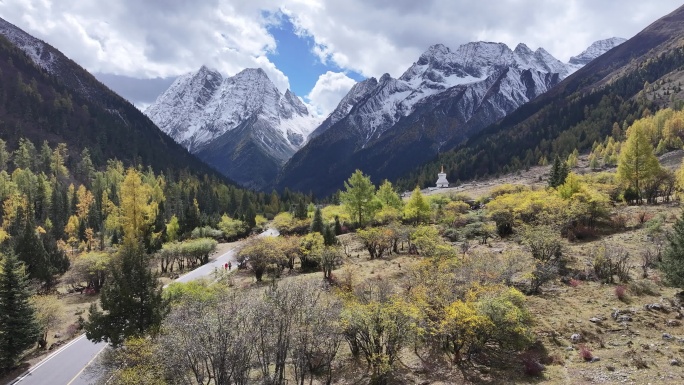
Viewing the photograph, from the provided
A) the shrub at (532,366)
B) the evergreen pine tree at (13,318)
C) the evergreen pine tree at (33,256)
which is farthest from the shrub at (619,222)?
the evergreen pine tree at (33,256)

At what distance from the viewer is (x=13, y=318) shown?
29.7 metres

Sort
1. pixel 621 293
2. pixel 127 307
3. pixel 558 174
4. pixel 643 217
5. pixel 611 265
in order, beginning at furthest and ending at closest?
pixel 558 174 < pixel 643 217 < pixel 611 265 < pixel 621 293 < pixel 127 307

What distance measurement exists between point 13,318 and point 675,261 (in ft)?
158

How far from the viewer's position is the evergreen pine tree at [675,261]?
25500 mm

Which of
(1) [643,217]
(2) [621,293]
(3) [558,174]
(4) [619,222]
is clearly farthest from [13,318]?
(3) [558,174]

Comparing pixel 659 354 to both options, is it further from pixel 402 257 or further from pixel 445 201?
pixel 445 201

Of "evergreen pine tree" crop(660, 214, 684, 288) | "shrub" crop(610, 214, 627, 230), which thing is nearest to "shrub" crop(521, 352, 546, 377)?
"evergreen pine tree" crop(660, 214, 684, 288)

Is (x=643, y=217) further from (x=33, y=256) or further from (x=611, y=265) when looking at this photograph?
(x=33, y=256)

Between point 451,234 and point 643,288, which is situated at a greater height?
point 451,234

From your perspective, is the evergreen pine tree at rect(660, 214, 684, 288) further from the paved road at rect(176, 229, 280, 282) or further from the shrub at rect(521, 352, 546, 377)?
the paved road at rect(176, 229, 280, 282)

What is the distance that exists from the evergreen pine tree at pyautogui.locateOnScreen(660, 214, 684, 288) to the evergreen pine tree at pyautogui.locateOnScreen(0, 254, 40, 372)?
1851 inches

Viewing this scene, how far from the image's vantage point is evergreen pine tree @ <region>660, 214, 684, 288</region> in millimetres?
25500

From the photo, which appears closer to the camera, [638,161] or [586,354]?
[586,354]

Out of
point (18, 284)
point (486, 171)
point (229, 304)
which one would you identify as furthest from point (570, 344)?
point (486, 171)
